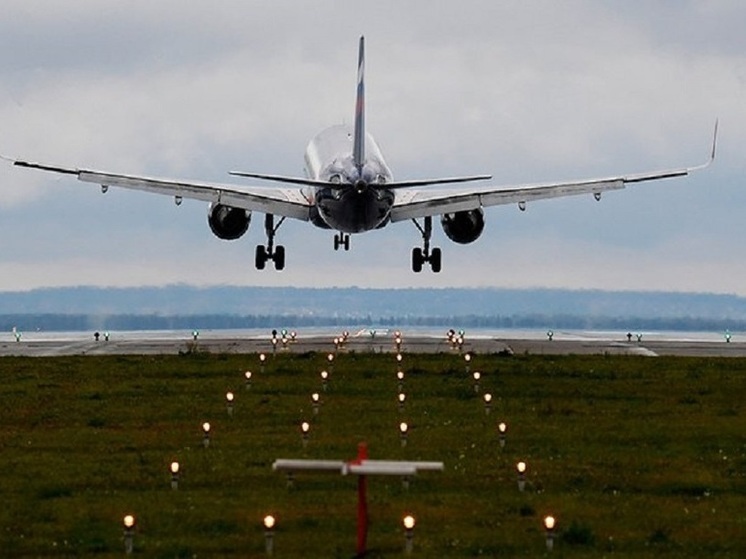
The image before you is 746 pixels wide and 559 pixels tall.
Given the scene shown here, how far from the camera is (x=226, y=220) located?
94312mm

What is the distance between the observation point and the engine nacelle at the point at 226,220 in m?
94.2

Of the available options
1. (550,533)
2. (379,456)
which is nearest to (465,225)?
(379,456)

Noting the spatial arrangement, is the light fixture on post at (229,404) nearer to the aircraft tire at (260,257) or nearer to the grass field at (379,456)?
the grass field at (379,456)

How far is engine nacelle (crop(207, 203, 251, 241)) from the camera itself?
94.2 meters

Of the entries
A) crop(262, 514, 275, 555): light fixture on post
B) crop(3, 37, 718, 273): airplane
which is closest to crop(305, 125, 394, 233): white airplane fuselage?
crop(3, 37, 718, 273): airplane

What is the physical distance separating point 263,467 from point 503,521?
904 centimetres

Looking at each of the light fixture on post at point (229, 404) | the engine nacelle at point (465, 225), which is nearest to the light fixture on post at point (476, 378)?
the light fixture on post at point (229, 404)

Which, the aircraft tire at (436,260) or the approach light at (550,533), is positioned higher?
the aircraft tire at (436,260)

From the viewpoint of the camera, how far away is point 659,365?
2918 inches

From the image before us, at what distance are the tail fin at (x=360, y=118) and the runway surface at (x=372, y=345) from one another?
8.98m

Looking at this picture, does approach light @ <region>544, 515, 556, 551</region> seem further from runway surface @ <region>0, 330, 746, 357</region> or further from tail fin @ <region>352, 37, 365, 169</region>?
tail fin @ <region>352, 37, 365, 169</region>

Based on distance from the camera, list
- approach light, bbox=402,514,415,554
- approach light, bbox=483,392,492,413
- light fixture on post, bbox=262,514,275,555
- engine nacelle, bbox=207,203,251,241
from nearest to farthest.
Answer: approach light, bbox=402,514,415,554 < light fixture on post, bbox=262,514,275,555 < approach light, bbox=483,392,492,413 < engine nacelle, bbox=207,203,251,241

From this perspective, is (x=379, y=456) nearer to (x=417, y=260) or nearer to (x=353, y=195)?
(x=353, y=195)

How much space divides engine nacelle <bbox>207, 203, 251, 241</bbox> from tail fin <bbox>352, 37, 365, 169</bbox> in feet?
30.0
